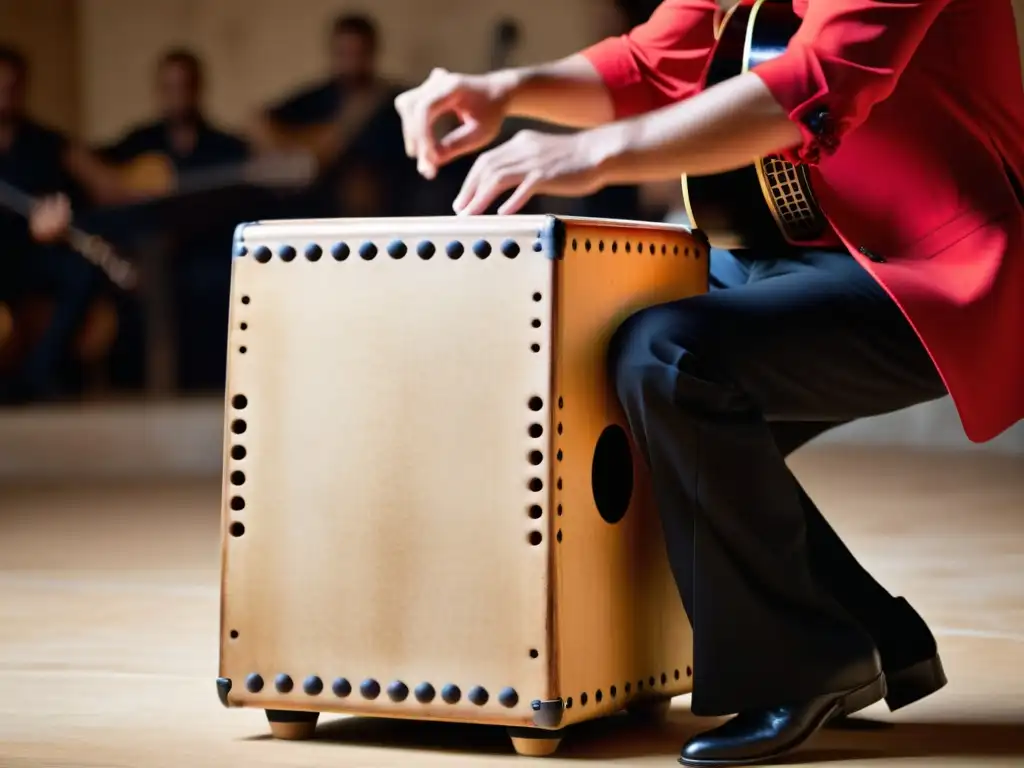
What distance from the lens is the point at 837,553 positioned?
1.86 metres

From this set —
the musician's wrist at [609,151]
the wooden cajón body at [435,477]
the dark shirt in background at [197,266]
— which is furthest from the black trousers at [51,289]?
the musician's wrist at [609,151]

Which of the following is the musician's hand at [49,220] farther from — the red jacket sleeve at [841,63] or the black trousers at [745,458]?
the red jacket sleeve at [841,63]

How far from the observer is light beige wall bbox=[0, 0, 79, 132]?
738 centimetres

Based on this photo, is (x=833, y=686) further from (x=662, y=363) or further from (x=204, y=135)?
(x=204, y=135)

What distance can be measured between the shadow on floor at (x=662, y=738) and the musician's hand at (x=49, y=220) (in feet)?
15.7

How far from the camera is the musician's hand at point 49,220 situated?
6293 mm

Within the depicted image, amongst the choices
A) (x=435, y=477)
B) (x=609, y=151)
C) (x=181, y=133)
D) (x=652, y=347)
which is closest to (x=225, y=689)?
(x=435, y=477)

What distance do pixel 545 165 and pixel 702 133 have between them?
145mm

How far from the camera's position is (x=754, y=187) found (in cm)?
180

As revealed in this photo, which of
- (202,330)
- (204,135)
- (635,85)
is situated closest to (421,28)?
(204,135)

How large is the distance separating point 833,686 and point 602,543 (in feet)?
0.86

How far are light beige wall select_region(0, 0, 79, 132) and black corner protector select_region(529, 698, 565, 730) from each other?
6.22 m

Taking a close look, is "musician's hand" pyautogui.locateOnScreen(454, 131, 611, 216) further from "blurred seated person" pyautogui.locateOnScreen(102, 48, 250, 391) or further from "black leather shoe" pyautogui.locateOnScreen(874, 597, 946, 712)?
"blurred seated person" pyautogui.locateOnScreen(102, 48, 250, 391)

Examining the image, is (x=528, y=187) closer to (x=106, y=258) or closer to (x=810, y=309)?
(x=810, y=309)
